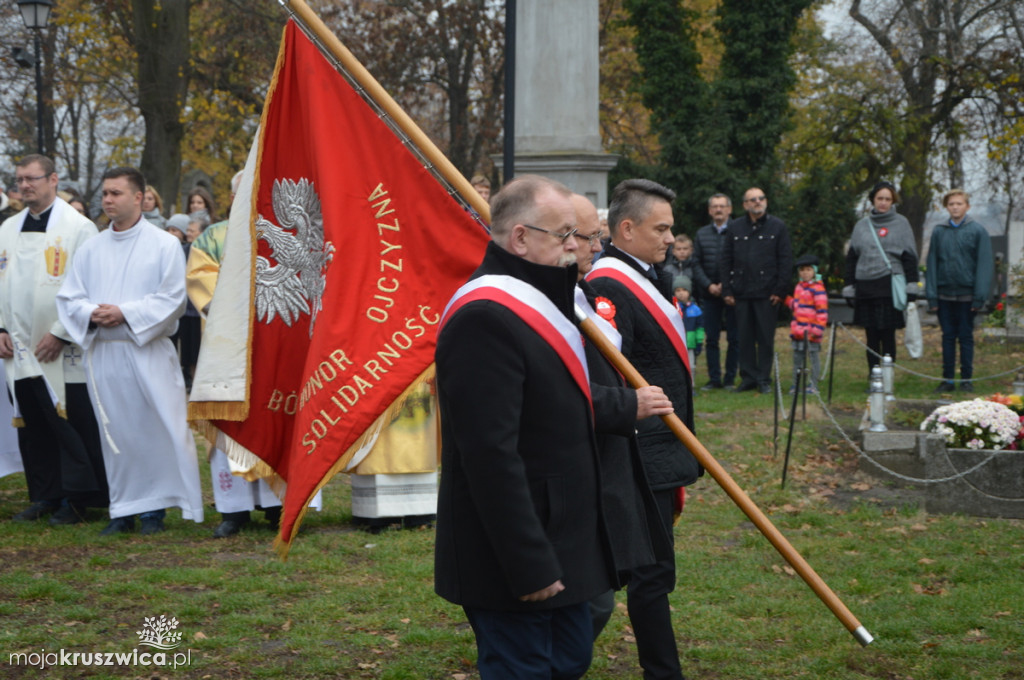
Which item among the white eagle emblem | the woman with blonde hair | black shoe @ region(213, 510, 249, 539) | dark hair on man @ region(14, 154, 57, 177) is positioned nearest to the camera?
the white eagle emblem

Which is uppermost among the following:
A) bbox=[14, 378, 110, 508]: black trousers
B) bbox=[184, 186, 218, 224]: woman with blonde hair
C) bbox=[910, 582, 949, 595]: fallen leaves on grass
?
bbox=[184, 186, 218, 224]: woman with blonde hair

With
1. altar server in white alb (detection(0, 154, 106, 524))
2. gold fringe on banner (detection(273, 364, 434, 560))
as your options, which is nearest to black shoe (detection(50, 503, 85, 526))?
altar server in white alb (detection(0, 154, 106, 524))

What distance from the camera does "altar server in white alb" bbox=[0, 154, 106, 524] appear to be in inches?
311

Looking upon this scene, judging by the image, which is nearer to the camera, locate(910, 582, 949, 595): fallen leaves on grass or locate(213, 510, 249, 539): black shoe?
locate(910, 582, 949, 595): fallen leaves on grass

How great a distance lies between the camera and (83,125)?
3950 centimetres

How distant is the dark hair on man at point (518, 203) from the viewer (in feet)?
11.2

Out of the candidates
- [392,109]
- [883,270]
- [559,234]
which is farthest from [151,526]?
[883,270]

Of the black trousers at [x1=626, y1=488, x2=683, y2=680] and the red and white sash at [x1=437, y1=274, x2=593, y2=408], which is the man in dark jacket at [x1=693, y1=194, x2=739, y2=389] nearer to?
the black trousers at [x1=626, y1=488, x2=683, y2=680]

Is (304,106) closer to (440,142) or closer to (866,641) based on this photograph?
(866,641)

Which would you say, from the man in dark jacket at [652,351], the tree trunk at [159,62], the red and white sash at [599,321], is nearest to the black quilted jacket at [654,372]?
the man in dark jacket at [652,351]

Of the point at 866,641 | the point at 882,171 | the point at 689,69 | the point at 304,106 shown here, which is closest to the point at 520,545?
the point at 866,641

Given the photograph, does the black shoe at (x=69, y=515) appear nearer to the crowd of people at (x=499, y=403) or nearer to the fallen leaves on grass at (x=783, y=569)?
the crowd of people at (x=499, y=403)

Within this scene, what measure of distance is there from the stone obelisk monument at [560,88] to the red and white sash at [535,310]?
34.5 ft

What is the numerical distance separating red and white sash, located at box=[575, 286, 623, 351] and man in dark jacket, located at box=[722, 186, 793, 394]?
840 centimetres
